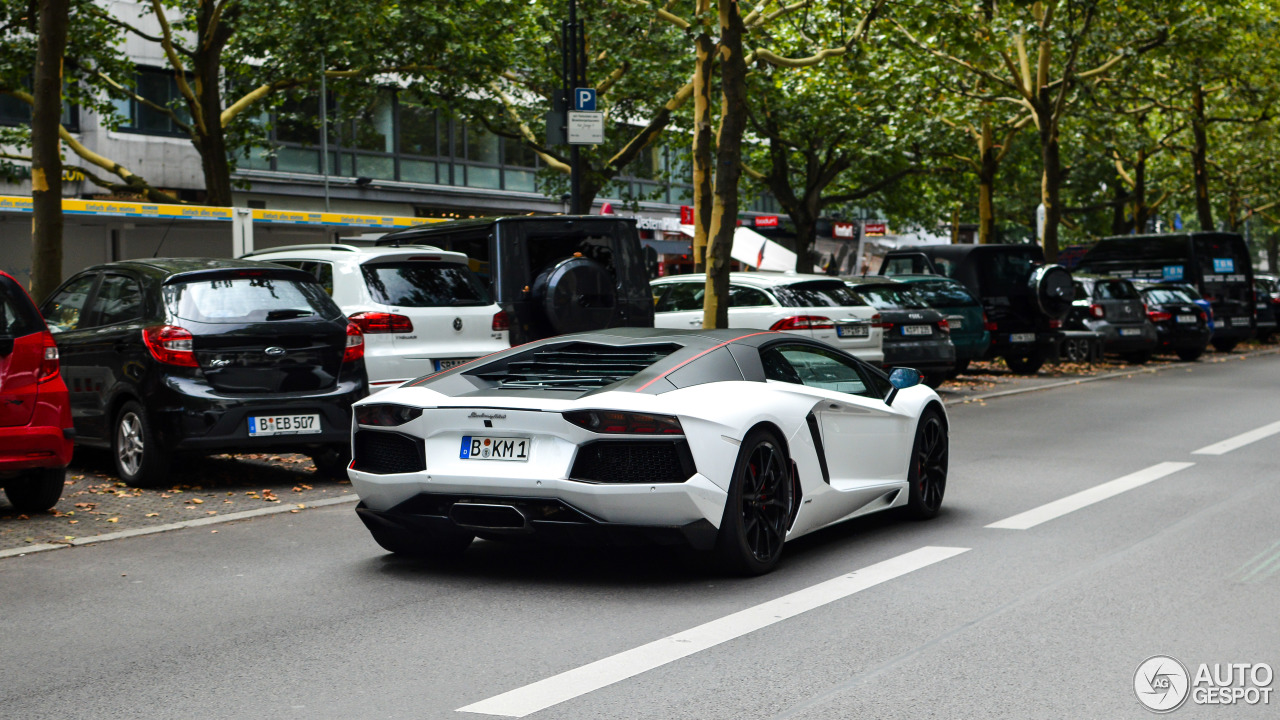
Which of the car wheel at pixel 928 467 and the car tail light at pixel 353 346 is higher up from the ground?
the car tail light at pixel 353 346

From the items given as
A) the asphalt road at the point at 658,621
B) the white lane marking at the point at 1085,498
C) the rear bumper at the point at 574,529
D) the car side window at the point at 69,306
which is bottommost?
the white lane marking at the point at 1085,498

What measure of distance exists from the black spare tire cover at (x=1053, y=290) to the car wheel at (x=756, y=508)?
1618 cm

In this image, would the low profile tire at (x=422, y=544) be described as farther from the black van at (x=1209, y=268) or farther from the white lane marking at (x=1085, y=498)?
the black van at (x=1209, y=268)

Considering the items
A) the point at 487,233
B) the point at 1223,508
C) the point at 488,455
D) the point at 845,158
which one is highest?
the point at 845,158

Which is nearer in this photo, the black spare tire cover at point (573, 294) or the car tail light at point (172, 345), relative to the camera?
the car tail light at point (172, 345)

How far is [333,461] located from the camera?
11508 millimetres

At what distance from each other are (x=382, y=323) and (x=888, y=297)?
28.5ft

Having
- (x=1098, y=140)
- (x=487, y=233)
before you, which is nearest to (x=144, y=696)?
(x=487, y=233)

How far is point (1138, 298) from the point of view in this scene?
25203 mm

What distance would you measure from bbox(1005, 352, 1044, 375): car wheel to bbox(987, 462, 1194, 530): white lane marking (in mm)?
11772

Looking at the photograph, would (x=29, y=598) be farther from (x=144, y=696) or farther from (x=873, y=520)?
(x=873, y=520)

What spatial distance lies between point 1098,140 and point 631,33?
17392 mm

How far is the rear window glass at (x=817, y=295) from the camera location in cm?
1667

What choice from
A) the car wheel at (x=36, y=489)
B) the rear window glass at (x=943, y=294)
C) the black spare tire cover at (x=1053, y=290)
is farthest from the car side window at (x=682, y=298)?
the car wheel at (x=36, y=489)
